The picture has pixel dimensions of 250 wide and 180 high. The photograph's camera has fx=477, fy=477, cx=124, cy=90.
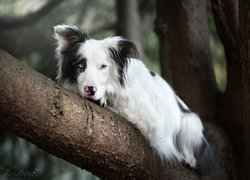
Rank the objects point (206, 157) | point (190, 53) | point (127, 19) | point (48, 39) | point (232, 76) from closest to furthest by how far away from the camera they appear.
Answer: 1. point (206, 157)
2. point (232, 76)
3. point (190, 53)
4. point (127, 19)
5. point (48, 39)

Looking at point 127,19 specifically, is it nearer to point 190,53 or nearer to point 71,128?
point 190,53

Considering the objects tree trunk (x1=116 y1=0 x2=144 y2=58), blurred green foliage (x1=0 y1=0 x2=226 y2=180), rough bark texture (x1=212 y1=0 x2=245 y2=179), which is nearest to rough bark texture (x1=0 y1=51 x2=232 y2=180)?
rough bark texture (x1=212 y1=0 x2=245 y2=179)

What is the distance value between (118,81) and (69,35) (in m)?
0.35

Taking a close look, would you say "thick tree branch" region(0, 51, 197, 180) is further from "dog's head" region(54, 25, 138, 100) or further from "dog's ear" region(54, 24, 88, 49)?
"dog's ear" region(54, 24, 88, 49)

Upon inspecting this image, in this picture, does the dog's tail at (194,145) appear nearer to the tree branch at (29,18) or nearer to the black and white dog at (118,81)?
the black and white dog at (118,81)

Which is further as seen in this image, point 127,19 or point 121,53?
point 127,19

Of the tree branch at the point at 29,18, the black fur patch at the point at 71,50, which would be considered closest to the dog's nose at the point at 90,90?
the black fur patch at the point at 71,50

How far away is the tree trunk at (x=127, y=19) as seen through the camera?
4.30 meters

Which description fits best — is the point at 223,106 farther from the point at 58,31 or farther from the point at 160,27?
the point at 58,31

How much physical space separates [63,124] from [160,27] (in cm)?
188

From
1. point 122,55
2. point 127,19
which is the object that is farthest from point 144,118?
point 127,19

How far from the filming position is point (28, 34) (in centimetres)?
446

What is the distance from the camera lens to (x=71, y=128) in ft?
6.84

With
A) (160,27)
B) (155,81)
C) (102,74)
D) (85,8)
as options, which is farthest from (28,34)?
(102,74)
